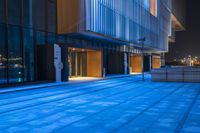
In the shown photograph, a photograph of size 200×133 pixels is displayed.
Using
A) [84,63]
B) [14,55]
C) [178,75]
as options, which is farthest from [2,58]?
[178,75]

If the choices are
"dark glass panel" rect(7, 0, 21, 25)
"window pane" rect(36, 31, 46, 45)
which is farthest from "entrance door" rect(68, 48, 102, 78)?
"dark glass panel" rect(7, 0, 21, 25)

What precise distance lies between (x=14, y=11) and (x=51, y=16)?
4.16 m

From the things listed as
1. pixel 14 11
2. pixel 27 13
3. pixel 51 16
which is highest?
pixel 51 16

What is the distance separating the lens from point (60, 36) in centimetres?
2191

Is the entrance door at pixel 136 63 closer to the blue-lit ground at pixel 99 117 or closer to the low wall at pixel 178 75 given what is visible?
the low wall at pixel 178 75

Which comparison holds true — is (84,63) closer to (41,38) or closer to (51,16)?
(51,16)

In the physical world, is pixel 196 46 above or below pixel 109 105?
above

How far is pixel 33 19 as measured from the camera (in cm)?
1895

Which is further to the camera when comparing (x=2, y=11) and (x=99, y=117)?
(x=2, y=11)

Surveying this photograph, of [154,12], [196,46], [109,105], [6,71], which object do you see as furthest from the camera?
[196,46]

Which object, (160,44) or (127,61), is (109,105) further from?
(160,44)

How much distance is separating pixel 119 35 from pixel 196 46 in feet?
192

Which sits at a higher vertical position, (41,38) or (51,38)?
(51,38)

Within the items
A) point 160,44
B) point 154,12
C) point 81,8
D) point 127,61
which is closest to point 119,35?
point 127,61
